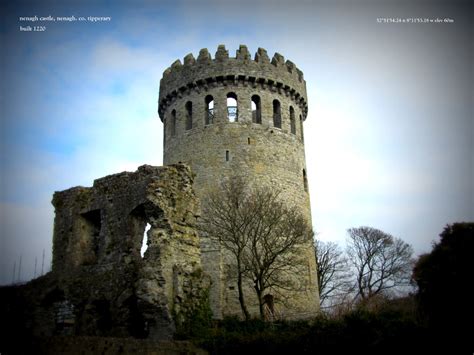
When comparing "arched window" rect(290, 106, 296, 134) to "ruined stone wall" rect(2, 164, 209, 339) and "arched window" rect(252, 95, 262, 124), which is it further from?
"ruined stone wall" rect(2, 164, 209, 339)

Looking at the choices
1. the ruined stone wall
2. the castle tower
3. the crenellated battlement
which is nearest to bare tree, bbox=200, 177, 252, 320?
the castle tower

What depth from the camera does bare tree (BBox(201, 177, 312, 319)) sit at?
19.1m

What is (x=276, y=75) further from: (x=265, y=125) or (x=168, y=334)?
(x=168, y=334)

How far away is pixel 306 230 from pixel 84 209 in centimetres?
1133

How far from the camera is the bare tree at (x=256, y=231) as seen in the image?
62.8 feet

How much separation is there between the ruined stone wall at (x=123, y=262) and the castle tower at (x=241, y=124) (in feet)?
30.9

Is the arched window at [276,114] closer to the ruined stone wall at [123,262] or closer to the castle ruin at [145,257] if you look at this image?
the castle ruin at [145,257]

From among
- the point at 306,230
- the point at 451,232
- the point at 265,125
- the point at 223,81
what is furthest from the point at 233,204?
the point at 451,232

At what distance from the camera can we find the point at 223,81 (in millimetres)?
25719

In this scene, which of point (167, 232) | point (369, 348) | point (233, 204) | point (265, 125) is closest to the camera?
point (369, 348)

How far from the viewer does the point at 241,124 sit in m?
25.1

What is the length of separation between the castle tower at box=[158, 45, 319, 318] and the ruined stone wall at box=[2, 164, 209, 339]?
9.41 metres

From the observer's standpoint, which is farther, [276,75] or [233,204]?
[276,75]

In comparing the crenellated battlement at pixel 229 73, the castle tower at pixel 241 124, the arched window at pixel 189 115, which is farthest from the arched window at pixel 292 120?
the arched window at pixel 189 115
